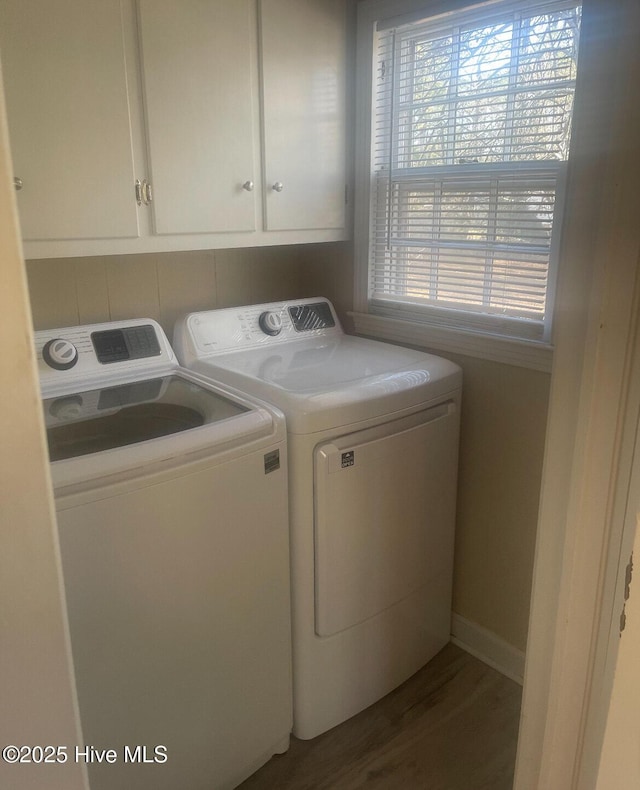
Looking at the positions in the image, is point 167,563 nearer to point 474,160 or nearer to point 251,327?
point 251,327

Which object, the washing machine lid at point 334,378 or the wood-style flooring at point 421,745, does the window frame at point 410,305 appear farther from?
the wood-style flooring at point 421,745

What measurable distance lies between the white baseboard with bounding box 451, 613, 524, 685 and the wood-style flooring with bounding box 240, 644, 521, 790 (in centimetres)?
4

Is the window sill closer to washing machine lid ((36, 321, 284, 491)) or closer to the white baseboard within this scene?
washing machine lid ((36, 321, 284, 491))

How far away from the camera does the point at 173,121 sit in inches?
67.2

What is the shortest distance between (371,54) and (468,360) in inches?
42.2

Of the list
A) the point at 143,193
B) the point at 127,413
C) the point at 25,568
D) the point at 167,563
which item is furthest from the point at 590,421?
the point at 143,193

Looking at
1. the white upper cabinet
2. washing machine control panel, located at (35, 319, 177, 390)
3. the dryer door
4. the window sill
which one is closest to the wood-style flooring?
the dryer door

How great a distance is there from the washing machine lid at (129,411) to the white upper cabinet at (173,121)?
1.05ft

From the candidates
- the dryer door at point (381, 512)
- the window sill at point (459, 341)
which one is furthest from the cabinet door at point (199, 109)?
the dryer door at point (381, 512)

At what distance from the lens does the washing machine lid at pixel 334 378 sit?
5.41ft

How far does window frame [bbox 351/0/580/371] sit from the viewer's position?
6.09ft

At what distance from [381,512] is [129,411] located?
2.53 feet

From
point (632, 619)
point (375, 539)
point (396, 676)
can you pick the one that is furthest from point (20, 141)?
point (396, 676)

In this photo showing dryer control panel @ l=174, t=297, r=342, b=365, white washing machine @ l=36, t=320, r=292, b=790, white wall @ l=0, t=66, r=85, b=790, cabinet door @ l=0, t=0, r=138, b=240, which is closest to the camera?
white wall @ l=0, t=66, r=85, b=790
